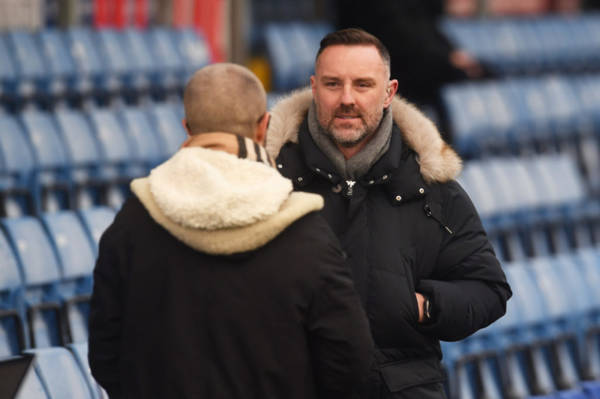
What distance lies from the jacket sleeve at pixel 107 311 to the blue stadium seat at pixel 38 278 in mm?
A: 1209

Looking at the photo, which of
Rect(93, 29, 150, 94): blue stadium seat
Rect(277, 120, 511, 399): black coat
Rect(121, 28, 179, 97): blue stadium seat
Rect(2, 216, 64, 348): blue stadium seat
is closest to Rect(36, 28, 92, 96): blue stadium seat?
Rect(93, 29, 150, 94): blue stadium seat

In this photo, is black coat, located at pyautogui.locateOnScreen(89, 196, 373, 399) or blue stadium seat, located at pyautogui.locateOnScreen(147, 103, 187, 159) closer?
black coat, located at pyautogui.locateOnScreen(89, 196, 373, 399)

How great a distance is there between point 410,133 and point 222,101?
49cm

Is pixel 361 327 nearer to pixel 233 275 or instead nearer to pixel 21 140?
pixel 233 275

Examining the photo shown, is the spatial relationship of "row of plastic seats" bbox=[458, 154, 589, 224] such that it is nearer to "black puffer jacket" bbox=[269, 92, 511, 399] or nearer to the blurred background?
the blurred background

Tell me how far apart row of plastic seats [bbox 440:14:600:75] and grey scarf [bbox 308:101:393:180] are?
5.12 m

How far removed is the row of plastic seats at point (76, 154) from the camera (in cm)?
359

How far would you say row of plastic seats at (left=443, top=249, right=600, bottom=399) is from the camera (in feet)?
10.1

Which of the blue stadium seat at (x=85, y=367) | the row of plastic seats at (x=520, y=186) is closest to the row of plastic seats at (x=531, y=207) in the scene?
the row of plastic seats at (x=520, y=186)

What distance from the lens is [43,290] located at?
8.96 ft

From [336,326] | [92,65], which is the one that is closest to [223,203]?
[336,326]

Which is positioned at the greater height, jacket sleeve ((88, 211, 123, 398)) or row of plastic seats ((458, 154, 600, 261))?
jacket sleeve ((88, 211, 123, 398))

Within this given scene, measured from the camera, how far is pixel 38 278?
106 inches

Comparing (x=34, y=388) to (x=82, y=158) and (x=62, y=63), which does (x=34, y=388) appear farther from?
(x=62, y=63)
